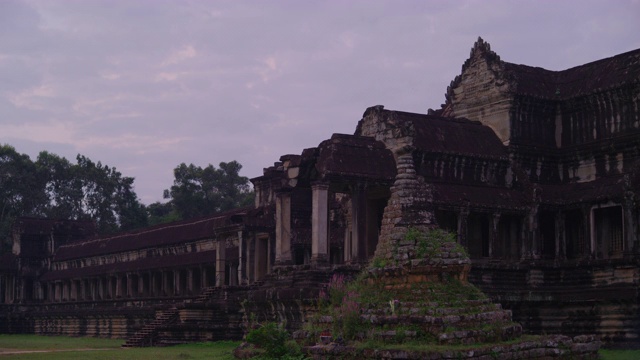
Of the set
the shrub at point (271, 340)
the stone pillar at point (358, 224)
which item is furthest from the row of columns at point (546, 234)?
the shrub at point (271, 340)

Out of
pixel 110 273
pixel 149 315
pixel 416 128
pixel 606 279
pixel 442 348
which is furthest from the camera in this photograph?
pixel 110 273

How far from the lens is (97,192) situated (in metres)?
95.2

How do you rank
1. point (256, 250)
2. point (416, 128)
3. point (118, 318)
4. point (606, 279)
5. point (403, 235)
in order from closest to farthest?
1. point (403, 235)
2. point (606, 279)
3. point (416, 128)
4. point (256, 250)
5. point (118, 318)

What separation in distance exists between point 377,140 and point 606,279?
8.99 metres

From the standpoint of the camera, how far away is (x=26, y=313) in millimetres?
68250

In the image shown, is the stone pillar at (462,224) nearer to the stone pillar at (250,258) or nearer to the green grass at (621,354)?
the green grass at (621,354)

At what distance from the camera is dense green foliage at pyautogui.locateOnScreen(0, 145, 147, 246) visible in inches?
3565

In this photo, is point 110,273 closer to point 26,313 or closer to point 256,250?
point 26,313

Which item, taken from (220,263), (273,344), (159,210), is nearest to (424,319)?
(273,344)

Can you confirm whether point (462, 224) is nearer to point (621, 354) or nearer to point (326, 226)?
point (326, 226)

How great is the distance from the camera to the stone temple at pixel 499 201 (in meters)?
32.5

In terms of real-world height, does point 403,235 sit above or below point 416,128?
below

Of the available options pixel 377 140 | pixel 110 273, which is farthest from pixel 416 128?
pixel 110 273

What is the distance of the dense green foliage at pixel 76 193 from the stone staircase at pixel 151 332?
50.9 meters
